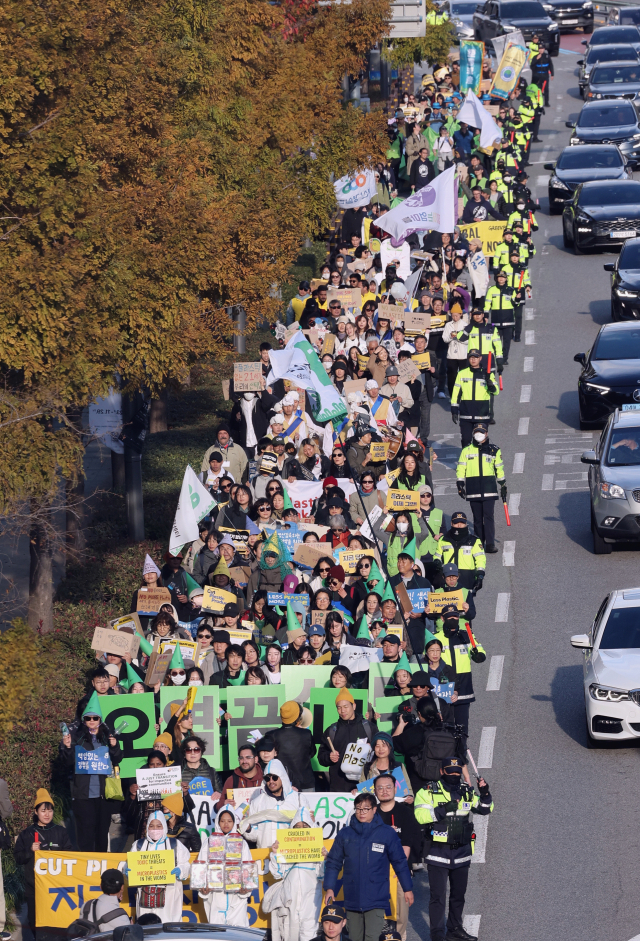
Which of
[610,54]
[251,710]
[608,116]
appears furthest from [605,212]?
[251,710]

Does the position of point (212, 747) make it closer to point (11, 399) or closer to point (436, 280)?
point (11, 399)

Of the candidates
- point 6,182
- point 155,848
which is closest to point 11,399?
point 6,182

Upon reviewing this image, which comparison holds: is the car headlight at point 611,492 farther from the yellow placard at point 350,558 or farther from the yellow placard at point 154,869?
the yellow placard at point 154,869

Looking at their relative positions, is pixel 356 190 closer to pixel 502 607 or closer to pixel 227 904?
pixel 502 607

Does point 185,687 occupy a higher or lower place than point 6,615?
higher

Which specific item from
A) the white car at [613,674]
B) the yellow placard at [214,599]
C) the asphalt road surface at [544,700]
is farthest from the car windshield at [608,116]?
the yellow placard at [214,599]

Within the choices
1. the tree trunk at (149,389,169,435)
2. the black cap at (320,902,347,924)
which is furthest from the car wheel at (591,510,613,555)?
the black cap at (320,902,347,924)
